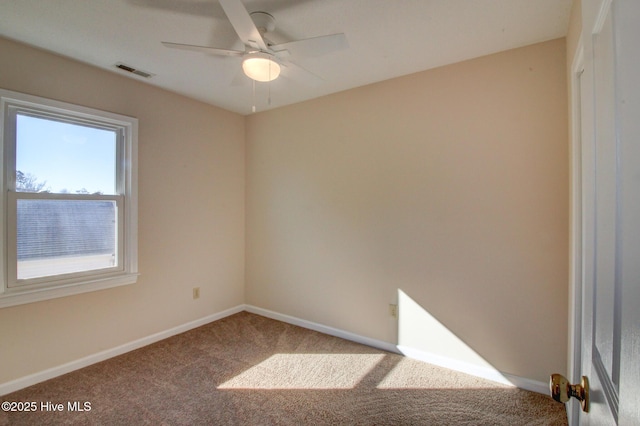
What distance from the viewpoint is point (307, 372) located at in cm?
254

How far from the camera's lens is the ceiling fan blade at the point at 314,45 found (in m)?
1.73

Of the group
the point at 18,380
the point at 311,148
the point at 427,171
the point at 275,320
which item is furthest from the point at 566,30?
the point at 18,380

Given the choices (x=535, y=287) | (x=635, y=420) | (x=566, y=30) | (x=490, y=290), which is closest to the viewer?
(x=635, y=420)

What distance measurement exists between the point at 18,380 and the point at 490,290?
357 centimetres

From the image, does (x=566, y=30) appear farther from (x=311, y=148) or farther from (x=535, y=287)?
(x=311, y=148)

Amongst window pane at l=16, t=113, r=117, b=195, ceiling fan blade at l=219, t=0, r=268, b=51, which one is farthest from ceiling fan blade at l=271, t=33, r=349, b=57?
window pane at l=16, t=113, r=117, b=195

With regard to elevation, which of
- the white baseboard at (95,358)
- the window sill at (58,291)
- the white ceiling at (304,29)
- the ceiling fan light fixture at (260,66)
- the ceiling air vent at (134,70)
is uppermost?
the ceiling air vent at (134,70)

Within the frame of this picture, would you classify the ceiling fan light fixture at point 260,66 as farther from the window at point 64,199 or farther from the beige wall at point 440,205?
the window at point 64,199

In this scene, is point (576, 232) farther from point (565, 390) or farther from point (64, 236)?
point (64, 236)

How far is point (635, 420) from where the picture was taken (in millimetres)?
471

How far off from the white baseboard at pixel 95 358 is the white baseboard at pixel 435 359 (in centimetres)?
94

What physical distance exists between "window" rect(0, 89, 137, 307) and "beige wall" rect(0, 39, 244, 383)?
4.1 inches

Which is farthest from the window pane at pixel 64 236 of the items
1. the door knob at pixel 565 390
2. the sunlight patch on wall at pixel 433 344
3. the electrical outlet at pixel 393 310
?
the door knob at pixel 565 390

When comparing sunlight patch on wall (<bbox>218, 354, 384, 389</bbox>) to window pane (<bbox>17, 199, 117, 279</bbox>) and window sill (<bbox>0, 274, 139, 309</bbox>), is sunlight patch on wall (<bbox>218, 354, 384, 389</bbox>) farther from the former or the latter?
window pane (<bbox>17, 199, 117, 279</bbox>)
